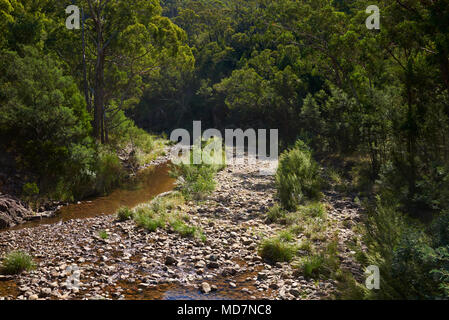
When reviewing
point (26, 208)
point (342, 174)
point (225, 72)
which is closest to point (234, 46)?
point (225, 72)

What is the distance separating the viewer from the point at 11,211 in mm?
9344

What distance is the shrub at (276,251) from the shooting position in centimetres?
666

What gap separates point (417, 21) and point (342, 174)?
6288 millimetres

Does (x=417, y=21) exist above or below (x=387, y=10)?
below

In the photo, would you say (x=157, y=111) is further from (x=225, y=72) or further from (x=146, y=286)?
(x=146, y=286)

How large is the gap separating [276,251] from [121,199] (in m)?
6.94

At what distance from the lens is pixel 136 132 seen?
21578 mm

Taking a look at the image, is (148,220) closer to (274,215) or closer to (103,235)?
(103,235)

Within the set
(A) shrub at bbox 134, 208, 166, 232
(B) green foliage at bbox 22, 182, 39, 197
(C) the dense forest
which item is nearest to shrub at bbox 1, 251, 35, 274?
(A) shrub at bbox 134, 208, 166, 232

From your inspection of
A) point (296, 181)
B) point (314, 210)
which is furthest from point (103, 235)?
point (296, 181)

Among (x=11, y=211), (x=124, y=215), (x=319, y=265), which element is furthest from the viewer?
(x=11, y=211)

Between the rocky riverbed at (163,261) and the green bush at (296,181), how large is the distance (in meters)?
0.84

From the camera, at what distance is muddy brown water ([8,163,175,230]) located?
A: 10031 mm

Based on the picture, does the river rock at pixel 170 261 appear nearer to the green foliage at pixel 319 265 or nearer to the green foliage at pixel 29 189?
the green foliage at pixel 319 265
